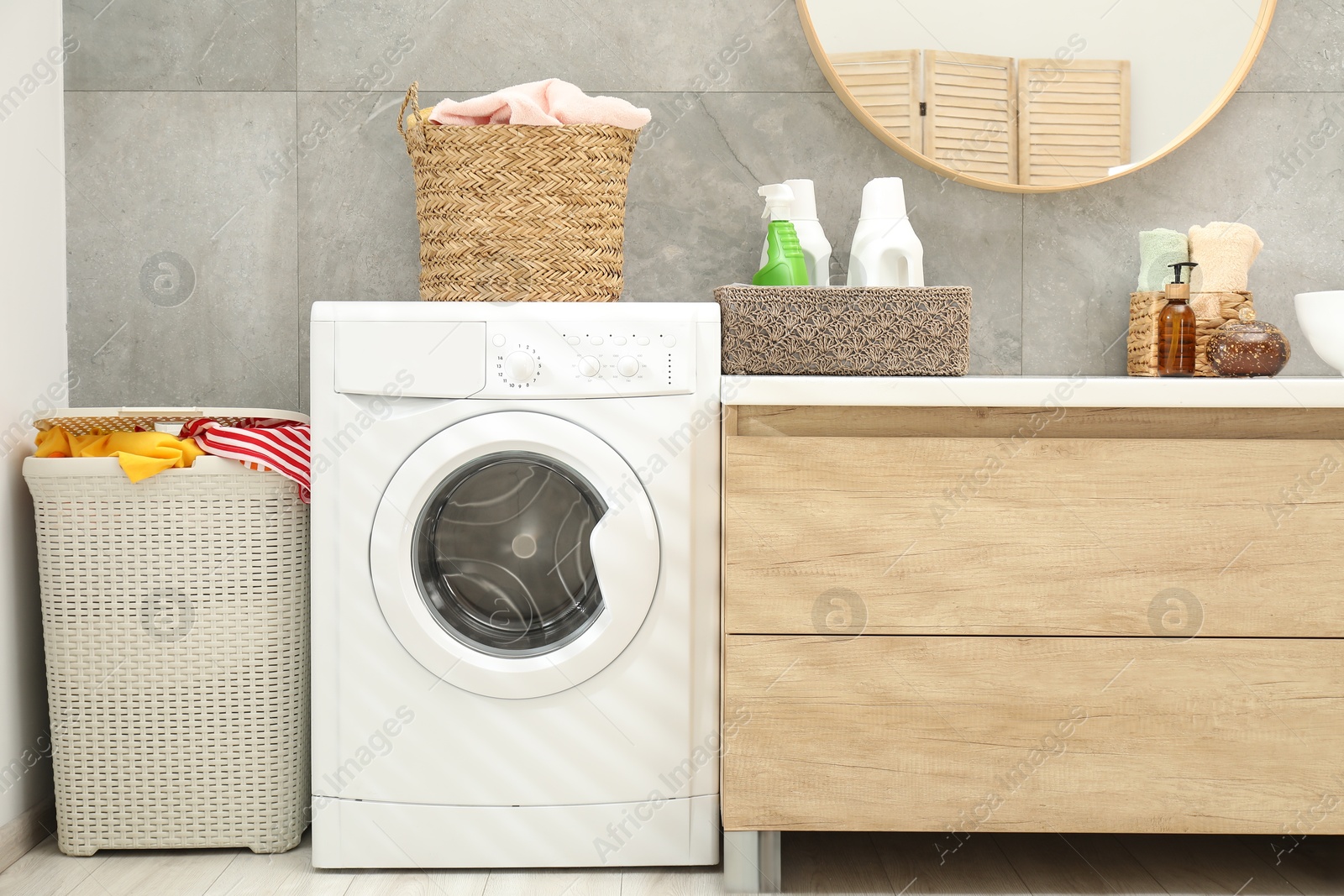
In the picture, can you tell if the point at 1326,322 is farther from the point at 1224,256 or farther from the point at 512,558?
the point at 512,558

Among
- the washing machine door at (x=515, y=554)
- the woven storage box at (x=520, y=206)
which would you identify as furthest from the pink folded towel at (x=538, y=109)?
the washing machine door at (x=515, y=554)

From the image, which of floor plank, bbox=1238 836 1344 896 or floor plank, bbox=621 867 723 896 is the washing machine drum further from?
floor plank, bbox=1238 836 1344 896

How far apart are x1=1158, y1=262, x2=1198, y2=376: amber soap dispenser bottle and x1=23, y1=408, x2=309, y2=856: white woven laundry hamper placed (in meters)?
1.52

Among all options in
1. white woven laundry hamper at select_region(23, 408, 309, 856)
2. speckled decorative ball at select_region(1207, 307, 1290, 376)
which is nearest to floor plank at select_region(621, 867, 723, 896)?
white woven laundry hamper at select_region(23, 408, 309, 856)

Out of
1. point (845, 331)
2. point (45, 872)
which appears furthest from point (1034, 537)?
point (45, 872)

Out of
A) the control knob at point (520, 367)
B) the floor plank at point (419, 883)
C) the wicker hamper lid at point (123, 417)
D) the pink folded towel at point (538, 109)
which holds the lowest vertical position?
the floor plank at point (419, 883)

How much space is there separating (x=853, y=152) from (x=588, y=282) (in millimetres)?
693

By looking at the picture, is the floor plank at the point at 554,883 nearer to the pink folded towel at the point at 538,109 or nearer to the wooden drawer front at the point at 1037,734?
the wooden drawer front at the point at 1037,734

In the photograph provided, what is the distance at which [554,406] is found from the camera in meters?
1.44

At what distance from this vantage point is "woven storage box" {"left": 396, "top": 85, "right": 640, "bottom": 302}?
154 centimetres

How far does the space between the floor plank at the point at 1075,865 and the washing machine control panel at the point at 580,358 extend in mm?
964

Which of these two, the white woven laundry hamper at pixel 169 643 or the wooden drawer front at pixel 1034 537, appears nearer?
the wooden drawer front at pixel 1034 537

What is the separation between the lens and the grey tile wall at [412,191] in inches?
76.1

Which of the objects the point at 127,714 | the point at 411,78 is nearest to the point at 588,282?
the point at 411,78
